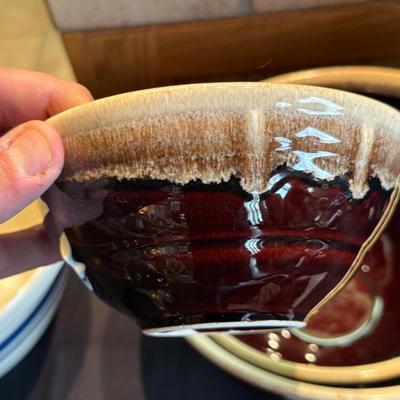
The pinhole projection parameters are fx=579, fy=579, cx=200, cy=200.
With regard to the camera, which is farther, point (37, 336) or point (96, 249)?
point (37, 336)

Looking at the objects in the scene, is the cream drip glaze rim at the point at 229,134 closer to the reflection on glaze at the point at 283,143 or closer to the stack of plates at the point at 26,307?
the reflection on glaze at the point at 283,143

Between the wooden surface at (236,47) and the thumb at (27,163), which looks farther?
the wooden surface at (236,47)

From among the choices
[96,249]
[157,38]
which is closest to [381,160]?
[96,249]

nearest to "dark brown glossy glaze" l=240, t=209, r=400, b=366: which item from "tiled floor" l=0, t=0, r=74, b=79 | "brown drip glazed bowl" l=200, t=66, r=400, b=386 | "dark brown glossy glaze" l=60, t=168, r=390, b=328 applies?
"brown drip glazed bowl" l=200, t=66, r=400, b=386

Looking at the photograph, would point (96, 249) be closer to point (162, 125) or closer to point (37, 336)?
point (162, 125)

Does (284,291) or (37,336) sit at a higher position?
(284,291)

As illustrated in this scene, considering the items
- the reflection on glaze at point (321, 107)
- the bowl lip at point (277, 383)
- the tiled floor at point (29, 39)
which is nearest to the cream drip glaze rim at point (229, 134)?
the reflection on glaze at point (321, 107)

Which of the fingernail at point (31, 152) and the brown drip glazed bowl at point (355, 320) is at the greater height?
the fingernail at point (31, 152)
